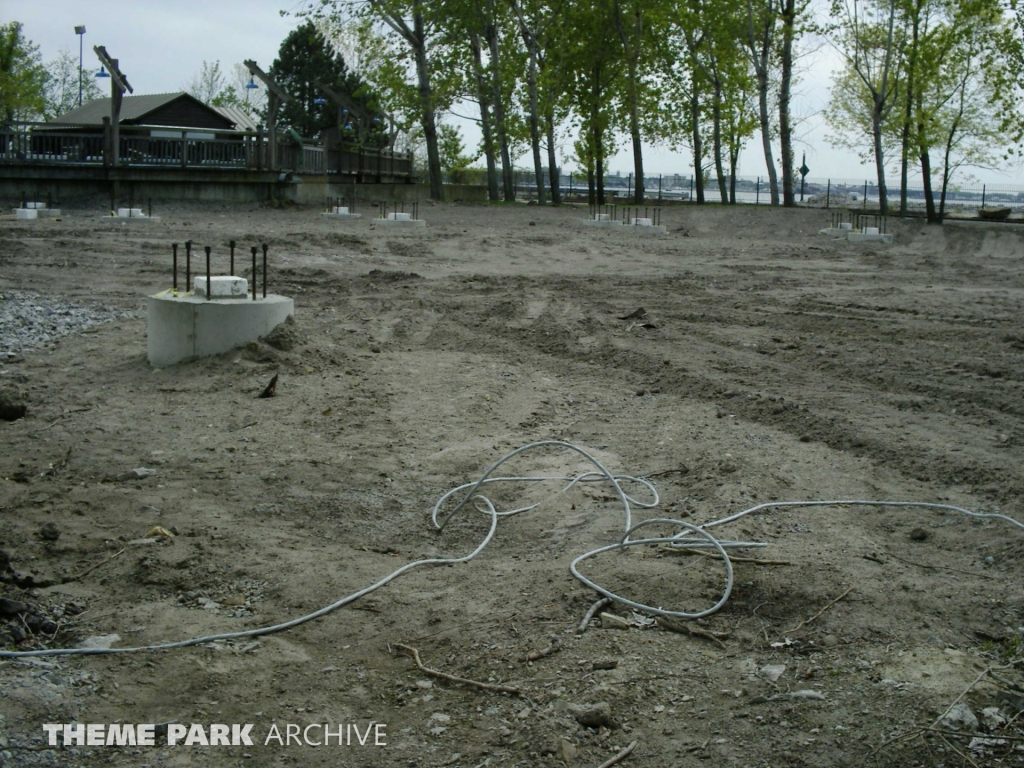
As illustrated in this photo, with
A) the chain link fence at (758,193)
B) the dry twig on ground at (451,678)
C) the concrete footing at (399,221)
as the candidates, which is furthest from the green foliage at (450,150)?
the dry twig on ground at (451,678)

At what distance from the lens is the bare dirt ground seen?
12.5ft

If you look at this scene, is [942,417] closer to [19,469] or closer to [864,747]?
[864,747]

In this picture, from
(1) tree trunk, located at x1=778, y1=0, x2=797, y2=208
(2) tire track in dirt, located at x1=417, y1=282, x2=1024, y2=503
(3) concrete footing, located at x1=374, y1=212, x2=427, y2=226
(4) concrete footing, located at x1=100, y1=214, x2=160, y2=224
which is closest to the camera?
(2) tire track in dirt, located at x1=417, y1=282, x2=1024, y2=503

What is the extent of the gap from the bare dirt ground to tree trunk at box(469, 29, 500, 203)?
29529 millimetres

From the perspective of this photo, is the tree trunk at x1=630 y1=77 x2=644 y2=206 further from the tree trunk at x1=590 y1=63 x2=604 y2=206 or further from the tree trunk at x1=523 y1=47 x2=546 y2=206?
the tree trunk at x1=523 y1=47 x2=546 y2=206

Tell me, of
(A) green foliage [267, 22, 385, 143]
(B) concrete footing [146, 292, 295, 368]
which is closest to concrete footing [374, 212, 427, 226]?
(B) concrete footing [146, 292, 295, 368]

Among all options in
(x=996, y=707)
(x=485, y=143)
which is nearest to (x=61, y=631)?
(x=996, y=707)

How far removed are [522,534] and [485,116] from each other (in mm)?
38890

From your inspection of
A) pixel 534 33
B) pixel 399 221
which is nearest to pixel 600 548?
pixel 399 221

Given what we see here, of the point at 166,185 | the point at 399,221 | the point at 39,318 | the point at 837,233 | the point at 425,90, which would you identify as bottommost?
the point at 39,318

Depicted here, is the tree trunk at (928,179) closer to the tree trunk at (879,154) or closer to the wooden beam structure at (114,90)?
the tree trunk at (879,154)

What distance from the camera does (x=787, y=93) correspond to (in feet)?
132

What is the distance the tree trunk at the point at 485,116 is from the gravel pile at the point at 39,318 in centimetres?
2981

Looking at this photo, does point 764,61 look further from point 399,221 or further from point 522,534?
point 522,534
